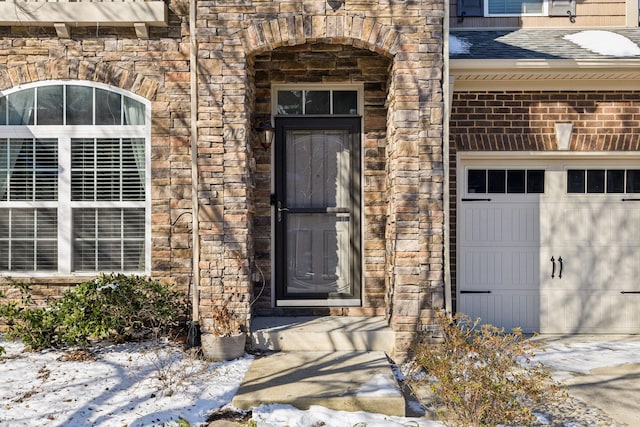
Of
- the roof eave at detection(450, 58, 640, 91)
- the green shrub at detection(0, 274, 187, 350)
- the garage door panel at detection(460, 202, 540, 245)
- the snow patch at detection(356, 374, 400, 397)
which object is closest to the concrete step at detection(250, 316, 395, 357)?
the snow patch at detection(356, 374, 400, 397)

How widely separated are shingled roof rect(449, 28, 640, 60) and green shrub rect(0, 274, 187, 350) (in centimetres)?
440

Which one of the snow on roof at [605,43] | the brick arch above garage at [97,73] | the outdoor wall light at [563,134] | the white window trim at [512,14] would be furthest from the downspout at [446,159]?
the brick arch above garage at [97,73]

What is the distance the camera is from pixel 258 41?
4891 mm

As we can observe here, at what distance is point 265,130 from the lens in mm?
5512

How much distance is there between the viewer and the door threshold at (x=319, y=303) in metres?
5.74

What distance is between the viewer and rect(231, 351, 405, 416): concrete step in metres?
3.73

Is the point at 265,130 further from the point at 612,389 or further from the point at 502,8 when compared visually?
the point at 612,389

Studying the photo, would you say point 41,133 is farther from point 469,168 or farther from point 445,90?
point 469,168

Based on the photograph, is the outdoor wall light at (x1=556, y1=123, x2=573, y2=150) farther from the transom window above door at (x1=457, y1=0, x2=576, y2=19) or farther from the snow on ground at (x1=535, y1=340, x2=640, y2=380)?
the snow on ground at (x1=535, y1=340, x2=640, y2=380)

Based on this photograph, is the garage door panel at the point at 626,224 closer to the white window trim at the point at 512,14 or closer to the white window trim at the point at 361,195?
the white window trim at the point at 512,14

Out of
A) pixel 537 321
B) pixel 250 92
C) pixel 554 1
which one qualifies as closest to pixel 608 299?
pixel 537 321

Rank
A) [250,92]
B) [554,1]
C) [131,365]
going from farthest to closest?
[554,1] < [250,92] < [131,365]

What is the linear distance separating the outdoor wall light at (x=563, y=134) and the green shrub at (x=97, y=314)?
16.1ft

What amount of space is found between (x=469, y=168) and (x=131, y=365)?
4.50 m
